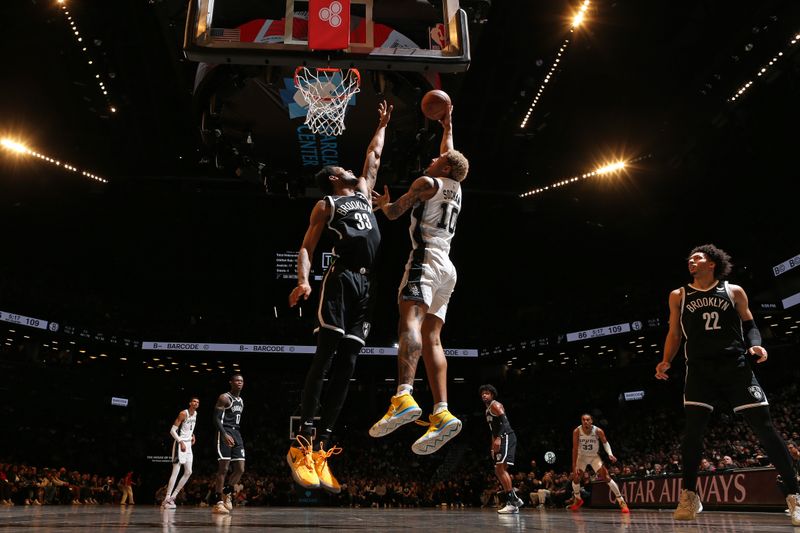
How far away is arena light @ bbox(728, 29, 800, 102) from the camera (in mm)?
16359

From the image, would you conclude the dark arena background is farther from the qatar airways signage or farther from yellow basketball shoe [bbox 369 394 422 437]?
yellow basketball shoe [bbox 369 394 422 437]

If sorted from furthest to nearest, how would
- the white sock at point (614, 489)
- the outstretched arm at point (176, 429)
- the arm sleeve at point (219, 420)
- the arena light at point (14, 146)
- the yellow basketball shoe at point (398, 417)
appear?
the arena light at point (14, 146) < the outstretched arm at point (176, 429) < the white sock at point (614, 489) < the arm sleeve at point (219, 420) < the yellow basketball shoe at point (398, 417)

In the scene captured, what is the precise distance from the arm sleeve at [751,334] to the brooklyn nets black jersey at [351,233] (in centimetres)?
339

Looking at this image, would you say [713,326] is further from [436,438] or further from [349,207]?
[349,207]

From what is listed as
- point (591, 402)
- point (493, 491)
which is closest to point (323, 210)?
point (493, 491)

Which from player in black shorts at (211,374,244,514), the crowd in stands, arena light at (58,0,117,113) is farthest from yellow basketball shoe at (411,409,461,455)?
arena light at (58,0,117,113)

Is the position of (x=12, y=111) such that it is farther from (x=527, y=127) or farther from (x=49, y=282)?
(x=527, y=127)

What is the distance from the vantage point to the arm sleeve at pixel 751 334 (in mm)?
5637

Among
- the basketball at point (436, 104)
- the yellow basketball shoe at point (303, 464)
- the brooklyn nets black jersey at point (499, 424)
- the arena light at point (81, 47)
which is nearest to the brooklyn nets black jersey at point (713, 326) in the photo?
the basketball at point (436, 104)

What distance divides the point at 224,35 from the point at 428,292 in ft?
16.0

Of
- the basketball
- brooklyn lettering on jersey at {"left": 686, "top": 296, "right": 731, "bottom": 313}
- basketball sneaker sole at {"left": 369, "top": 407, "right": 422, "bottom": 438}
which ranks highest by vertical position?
the basketball

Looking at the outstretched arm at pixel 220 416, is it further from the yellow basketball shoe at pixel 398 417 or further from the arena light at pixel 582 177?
the arena light at pixel 582 177

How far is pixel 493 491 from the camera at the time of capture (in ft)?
74.8

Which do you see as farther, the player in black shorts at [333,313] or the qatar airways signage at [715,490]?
the qatar airways signage at [715,490]
